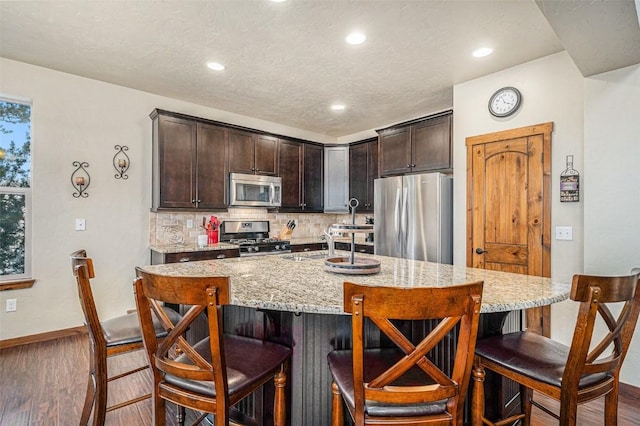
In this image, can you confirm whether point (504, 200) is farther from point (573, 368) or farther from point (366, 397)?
point (366, 397)

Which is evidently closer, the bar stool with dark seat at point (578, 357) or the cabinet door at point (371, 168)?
Result: the bar stool with dark seat at point (578, 357)

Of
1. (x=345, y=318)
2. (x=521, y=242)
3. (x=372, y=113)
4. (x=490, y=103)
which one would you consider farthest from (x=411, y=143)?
(x=345, y=318)

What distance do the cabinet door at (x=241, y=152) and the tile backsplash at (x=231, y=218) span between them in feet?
1.84

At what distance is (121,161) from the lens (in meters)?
3.75

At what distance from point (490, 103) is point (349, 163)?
97.4 inches

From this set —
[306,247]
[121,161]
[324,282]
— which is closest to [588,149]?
[324,282]

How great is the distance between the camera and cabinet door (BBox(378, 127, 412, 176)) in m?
4.31

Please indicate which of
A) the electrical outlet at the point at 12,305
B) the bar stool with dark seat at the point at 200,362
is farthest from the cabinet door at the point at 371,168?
the electrical outlet at the point at 12,305

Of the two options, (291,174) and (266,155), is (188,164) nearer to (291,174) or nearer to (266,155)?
(266,155)

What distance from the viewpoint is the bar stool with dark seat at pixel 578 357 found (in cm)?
121

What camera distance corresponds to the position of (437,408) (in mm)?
1122

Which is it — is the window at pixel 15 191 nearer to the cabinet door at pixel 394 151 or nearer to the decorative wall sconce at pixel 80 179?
the decorative wall sconce at pixel 80 179

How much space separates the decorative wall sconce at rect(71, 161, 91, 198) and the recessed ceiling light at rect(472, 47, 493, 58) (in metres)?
3.98

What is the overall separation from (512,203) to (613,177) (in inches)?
30.7
